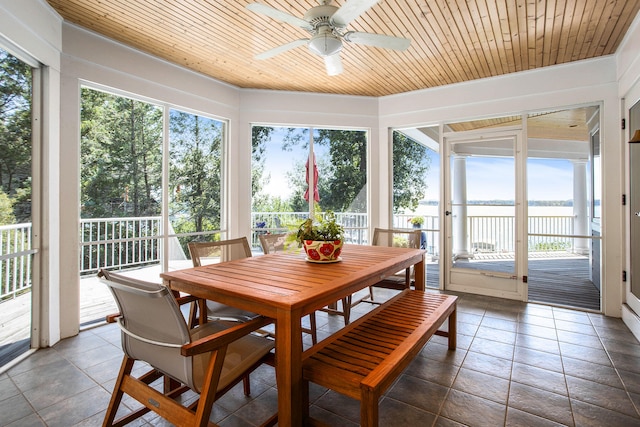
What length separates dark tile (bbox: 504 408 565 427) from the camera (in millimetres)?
1744

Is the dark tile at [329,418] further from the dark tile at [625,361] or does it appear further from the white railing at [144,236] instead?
the dark tile at [625,361]

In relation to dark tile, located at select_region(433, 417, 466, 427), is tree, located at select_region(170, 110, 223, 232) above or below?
above

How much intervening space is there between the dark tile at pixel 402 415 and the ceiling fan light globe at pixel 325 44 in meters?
2.41

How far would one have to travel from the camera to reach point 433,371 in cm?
231

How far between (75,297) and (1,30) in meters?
2.17

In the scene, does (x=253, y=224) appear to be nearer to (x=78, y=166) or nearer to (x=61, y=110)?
(x=78, y=166)

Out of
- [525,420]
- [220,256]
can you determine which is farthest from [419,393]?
[220,256]

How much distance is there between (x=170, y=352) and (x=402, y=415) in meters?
1.30

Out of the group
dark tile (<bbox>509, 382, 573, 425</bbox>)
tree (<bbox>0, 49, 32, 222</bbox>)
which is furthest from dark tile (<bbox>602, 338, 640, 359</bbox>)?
tree (<bbox>0, 49, 32, 222</bbox>)

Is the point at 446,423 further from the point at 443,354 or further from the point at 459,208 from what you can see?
the point at 459,208

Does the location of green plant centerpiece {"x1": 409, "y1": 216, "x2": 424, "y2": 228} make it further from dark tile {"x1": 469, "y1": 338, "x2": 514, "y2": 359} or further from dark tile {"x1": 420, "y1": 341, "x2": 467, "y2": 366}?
dark tile {"x1": 420, "y1": 341, "x2": 467, "y2": 366}

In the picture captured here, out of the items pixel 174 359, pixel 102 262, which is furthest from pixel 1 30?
pixel 174 359

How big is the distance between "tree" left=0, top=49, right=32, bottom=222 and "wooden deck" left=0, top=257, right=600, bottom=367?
80 centimetres

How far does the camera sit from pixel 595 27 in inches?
114
